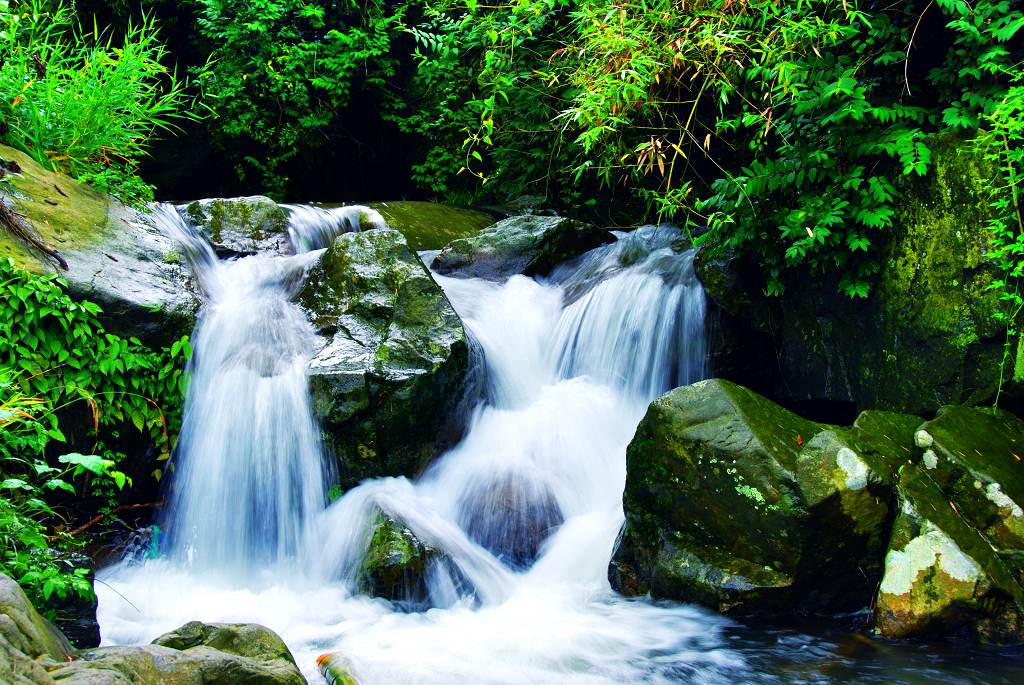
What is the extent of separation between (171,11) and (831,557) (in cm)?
1111

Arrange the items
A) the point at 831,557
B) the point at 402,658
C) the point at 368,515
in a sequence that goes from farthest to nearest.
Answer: the point at 368,515, the point at 831,557, the point at 402,658

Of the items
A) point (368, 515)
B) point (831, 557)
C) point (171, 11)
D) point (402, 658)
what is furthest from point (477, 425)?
point (171, 11)

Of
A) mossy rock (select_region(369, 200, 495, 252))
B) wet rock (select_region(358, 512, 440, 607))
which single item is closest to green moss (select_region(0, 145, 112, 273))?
wet rock (select_region(358, 512, 440, 607))

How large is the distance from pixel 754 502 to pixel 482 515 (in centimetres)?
183

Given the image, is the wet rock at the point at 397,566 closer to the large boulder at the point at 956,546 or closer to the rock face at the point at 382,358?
the rock face at the point at 382,358

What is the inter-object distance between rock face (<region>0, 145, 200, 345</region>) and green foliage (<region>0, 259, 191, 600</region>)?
0.44 ft

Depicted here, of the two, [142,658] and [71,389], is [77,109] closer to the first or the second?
[71,389]

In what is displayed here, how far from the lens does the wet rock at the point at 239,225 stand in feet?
23.0

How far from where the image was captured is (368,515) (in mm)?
4719

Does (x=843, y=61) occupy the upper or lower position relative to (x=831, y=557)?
upper

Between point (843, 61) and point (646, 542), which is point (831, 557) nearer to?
point (646, 542)

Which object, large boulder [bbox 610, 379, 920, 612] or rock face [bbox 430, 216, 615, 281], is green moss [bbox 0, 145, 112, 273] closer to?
rock face [bbox 430, 216, 615, 281]

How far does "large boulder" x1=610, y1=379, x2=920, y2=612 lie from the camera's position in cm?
394

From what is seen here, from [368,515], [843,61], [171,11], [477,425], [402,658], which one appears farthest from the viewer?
[171,11]
